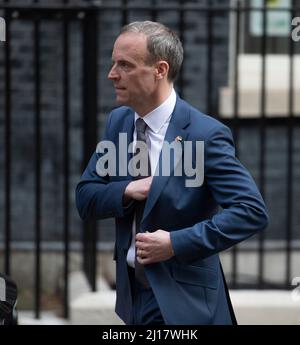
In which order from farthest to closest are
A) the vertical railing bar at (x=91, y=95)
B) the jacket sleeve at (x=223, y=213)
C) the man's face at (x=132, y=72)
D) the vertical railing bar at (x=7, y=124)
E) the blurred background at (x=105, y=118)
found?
1. the blurred background at (x=105, y=118)
2. the vertical railing bar at (x=91, y=95)
3. the vertical railing bar at (x=7, y=124)
4. the man's face at (x=132, y=72)
5. the jacket sleeve at (x=223, y=213)

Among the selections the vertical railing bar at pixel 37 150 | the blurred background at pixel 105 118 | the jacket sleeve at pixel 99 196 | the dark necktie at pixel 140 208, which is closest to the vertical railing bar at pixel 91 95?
the vertical railing bar at pixel 37 150

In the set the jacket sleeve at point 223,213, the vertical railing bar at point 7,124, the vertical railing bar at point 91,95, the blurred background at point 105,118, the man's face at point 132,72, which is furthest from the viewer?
the blurred background at point 105,118

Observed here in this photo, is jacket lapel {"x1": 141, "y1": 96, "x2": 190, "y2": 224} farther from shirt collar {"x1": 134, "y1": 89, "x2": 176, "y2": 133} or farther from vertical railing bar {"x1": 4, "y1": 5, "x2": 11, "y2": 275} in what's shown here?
vertical railing bar {"x1": 4, "y1": 5, "x2": 11, "y2": 275}

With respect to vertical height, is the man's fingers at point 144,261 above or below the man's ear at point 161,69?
below

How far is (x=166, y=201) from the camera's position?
140 inches

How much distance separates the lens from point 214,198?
3574 mm

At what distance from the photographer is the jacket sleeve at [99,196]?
3.62 meters

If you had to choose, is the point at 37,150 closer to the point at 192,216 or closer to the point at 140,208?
the point at 140,208

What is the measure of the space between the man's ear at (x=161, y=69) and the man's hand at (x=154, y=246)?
538 millimetres

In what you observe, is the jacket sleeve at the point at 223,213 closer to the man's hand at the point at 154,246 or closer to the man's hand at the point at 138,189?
the man's hand at the point at 154,246

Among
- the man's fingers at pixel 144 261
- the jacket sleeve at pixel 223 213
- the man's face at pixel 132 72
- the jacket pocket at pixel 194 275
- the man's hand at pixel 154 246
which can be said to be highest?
the man's face at pixel 132 72
